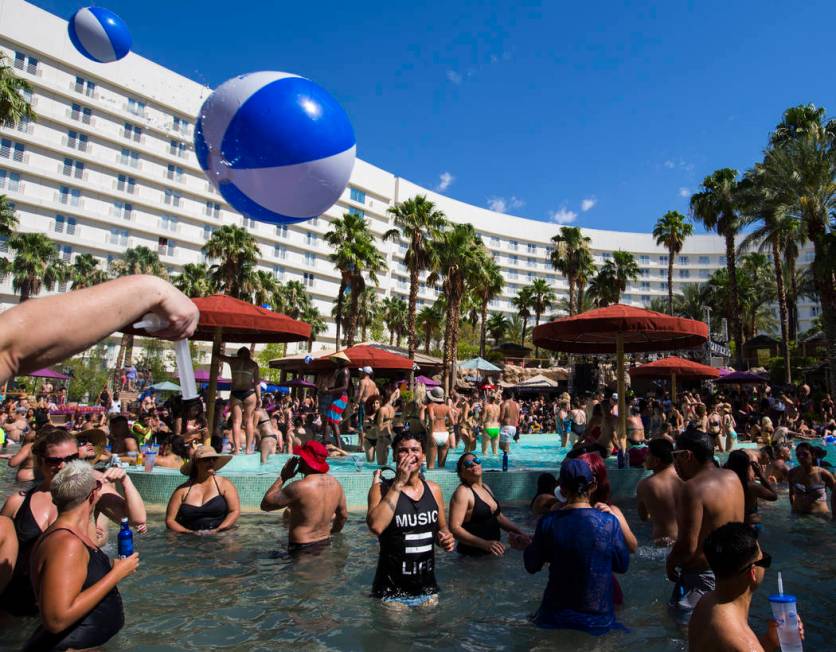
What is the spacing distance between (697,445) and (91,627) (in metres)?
3.93

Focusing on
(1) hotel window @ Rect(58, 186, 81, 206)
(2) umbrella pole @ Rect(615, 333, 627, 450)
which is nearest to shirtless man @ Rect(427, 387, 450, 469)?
(2) umbrella pole @ Rect(615, 333, 627, 450)

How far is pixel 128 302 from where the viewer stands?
54.0 inches

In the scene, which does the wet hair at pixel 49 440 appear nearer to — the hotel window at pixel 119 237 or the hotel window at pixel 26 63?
the hotel window at pixel 119 237

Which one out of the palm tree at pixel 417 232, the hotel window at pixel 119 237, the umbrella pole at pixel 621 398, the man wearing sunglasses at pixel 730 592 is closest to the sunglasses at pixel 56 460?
the man wearing sunglasses at pixel 730 592

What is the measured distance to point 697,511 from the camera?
372cm

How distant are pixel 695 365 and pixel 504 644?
15907 mm

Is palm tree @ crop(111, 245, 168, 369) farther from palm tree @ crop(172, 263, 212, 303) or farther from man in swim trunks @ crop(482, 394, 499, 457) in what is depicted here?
man in swim trunks @ crop(482, 394, 499, 457)

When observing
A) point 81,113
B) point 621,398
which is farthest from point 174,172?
point 621,398

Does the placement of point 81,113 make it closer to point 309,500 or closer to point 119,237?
point 119,237

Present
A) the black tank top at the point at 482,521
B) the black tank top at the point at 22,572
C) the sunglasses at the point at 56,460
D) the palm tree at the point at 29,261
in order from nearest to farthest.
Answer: the black tank top at the point at 22,572 < the sunglasses at the point at 56,460 < the black tank top at the point at 482,521 < the palm tree at the point at 29,261

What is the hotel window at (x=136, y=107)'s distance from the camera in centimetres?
4900

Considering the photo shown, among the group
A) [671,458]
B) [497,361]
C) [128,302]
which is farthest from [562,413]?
[497,361]

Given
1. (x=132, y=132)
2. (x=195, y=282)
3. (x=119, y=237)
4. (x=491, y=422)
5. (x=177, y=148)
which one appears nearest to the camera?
(x=491, y=422)

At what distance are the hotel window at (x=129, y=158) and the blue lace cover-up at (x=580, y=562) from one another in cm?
5417
